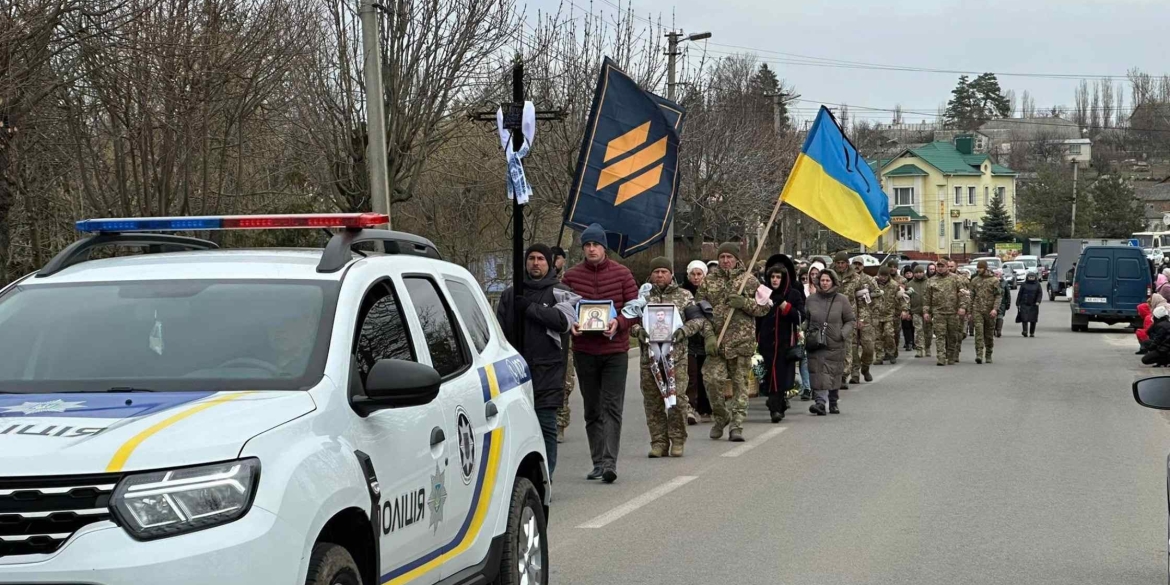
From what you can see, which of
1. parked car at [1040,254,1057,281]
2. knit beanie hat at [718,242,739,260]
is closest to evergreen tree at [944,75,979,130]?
parked car at [1040,254,1057,281]

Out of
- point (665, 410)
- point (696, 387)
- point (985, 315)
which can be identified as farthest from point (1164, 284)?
point (665, 410)

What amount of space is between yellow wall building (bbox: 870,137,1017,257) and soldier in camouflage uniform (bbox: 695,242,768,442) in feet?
339

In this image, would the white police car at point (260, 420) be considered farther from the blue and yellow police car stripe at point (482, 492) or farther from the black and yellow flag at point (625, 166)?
the black and yellow flag at point (625, 166)

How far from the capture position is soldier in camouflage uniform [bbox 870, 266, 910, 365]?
2645 cm

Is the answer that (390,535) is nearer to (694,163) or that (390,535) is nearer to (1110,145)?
(694,163)

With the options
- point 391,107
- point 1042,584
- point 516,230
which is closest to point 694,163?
point 391,107

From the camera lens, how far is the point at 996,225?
4400 inches

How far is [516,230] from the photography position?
11797mm

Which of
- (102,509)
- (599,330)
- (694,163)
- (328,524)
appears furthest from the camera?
(694,163)

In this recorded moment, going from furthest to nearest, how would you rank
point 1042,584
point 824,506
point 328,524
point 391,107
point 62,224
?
1. point 391,107
2. point 62,224
3. point 824,506
4. point 1042,584
5. point 328,524

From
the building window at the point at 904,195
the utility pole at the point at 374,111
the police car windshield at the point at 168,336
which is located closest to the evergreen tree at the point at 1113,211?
the building window at the point at 904,195

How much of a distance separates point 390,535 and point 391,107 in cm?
2096

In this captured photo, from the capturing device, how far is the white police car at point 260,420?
3779 mm

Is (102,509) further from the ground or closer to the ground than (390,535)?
further from the ground
